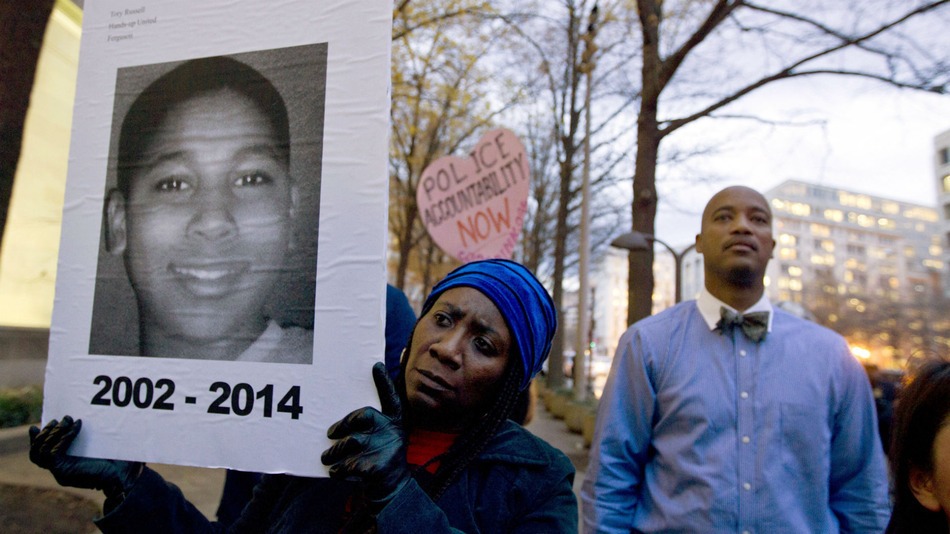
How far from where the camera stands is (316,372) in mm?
1397

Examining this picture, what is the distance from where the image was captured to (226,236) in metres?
1.49

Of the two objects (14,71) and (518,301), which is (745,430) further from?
(14,71)

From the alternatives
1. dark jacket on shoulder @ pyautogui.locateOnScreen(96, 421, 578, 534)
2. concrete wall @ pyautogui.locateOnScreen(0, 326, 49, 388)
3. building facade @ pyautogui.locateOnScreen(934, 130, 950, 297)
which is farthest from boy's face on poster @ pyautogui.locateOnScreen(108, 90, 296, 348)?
building facade @ pyautogui.locateOnScreen(934, 130, 950, 297)

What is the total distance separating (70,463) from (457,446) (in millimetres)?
861

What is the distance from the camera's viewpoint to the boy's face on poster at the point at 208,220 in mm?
1466

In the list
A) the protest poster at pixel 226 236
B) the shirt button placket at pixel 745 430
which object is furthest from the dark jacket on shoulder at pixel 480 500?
the shirt button placket at pixel 745 430

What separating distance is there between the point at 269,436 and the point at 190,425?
193 mm

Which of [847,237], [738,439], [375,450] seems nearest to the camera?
[375,450]

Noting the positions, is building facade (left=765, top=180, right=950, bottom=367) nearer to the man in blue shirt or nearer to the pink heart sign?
the pink heart sign

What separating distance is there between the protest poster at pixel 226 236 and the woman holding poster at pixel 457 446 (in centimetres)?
9

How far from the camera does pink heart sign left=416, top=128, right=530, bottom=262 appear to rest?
5922 mm

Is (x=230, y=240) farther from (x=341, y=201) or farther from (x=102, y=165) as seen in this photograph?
(x=102, y=165)

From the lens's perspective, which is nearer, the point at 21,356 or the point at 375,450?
the point at 375,450

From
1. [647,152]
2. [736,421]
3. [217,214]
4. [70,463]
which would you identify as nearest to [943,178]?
[647,152]
